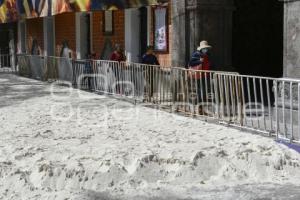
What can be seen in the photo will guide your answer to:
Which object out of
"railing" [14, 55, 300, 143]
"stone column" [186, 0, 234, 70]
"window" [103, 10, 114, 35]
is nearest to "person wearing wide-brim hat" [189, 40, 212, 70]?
"railing" [14, 55, 300, 143]

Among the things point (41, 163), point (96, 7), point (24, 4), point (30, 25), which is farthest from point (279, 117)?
point (30, 25)

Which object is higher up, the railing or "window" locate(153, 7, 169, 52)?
"window" locate(153, 7, 169, 52)

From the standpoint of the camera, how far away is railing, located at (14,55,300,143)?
933 cm

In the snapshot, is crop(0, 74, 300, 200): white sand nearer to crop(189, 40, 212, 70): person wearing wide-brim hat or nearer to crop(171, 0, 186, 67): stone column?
crop(189, 40, 212, 70): person wearing wide-brim hat

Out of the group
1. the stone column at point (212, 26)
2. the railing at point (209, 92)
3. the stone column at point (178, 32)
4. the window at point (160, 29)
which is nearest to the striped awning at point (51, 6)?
the stone column at point (178, 32)

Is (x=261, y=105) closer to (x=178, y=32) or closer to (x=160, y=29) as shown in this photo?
(x=178, y=32)

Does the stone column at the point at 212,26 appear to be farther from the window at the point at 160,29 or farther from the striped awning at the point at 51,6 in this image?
the window at the point at 160,29

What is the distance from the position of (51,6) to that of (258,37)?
28.9 feet

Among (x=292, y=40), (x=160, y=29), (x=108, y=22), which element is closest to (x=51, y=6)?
(x=108, y=22)

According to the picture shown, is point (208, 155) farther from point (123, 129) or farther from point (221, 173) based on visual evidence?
point (123, 129)

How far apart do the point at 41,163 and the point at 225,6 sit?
7839mm

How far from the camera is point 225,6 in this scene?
1366 cm

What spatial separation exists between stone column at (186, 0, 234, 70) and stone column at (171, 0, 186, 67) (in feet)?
0.50

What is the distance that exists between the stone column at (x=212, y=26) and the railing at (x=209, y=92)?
1.40 m
